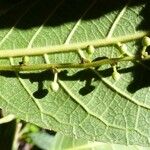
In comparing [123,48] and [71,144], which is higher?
[123,48]

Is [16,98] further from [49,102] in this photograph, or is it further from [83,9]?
[83,9]

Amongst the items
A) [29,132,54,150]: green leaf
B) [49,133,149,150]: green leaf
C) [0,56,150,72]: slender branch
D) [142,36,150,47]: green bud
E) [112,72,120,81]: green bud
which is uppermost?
[29,132,54,150]: green leaf

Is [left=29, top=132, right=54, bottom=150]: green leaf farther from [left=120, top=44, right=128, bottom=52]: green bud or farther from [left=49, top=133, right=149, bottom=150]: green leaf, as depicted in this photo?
[left=120, top=44, right=128, bottom=52]: green bud

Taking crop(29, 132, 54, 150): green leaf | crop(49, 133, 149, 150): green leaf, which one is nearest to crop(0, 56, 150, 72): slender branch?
crop(49, 133, 149, 150): green leaf

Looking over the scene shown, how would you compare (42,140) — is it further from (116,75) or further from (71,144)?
(116,75)

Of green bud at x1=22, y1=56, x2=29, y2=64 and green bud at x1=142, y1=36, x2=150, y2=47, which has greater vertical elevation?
green bud at x1=142, y1=36, x2=150, y2=47

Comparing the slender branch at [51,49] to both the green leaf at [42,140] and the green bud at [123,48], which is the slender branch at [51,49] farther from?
the green leaf at [42,140]

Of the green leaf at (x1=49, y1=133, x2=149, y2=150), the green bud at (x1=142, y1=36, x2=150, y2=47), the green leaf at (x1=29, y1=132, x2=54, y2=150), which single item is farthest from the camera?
the green leaf at (x1=29, y1=132, x2=54, y2=150)

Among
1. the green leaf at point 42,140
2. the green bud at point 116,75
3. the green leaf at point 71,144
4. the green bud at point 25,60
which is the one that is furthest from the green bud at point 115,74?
the green leaf at point 42,140

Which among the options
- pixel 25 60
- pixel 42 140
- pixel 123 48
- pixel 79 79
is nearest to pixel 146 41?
pixel 123 48
